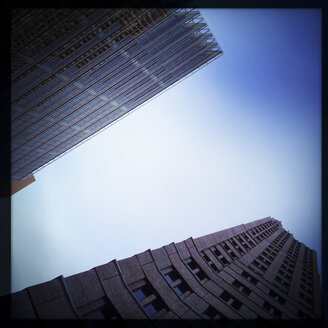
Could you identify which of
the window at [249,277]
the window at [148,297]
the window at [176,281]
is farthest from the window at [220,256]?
the window at [148,297]

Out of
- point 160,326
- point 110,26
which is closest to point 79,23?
point 110,26

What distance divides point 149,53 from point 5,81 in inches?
770

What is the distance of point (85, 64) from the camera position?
36.1 metres

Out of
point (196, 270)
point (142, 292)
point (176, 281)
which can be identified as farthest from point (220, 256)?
point (142, 292)

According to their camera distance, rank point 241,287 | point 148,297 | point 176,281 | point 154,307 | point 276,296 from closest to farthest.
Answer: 1. point 154,307
2. point 148,297
3. point 176,281
4. point 241,287
5. point 276,296

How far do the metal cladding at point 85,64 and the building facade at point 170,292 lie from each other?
25.1m

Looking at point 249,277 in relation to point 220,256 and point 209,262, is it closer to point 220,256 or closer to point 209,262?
point 220,256

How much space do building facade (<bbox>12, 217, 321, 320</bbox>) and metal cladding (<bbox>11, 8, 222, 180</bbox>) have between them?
82.5 ft

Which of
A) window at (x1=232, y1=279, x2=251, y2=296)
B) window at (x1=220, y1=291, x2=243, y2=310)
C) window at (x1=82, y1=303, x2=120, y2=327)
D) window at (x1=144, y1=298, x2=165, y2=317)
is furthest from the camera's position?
window at (x1=232, y1=279, x2=251, y2=296)

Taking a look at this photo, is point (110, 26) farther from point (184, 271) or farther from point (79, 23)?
point (184, 271)

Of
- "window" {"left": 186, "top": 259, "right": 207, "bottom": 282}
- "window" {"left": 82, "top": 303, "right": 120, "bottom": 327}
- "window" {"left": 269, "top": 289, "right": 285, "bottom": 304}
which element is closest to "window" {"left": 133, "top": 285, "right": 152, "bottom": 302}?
"window" {"left": 82, "top": 303, "right": 120, "bottom": 327}

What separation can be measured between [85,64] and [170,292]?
102ft

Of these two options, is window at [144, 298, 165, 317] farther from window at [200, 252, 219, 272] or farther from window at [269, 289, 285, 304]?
window at [269, 289, 285, 304]

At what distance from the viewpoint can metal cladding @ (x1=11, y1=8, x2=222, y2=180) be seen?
94.8 feet
